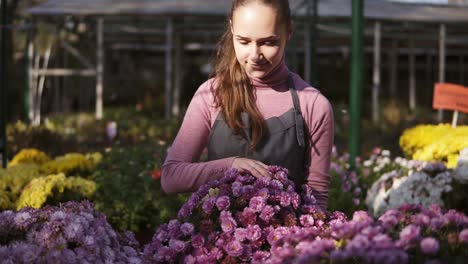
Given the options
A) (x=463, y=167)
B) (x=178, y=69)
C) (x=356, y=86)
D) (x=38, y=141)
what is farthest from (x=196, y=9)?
(x=463, y=167)

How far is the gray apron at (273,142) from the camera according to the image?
2.79 m

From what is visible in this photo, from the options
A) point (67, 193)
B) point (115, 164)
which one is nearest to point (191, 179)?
point (67, 193)

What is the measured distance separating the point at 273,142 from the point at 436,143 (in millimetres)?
2579

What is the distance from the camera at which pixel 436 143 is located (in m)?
5.07

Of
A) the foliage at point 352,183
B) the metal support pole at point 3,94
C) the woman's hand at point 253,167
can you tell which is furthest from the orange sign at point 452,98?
the metal support pole at point 3,94

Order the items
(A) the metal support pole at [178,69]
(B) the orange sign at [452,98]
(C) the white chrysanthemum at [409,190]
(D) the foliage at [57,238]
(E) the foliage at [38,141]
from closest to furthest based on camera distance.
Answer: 1. (D) the foliage at [57,238]
2. (C) the white chrysanthemum at [409,190]
3. (B) the orange sign at [452,98]
4. (E) the foliage at [38,141]
5. (A) the metal support pole at [178,69]

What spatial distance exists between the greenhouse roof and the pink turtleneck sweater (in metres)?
11.8

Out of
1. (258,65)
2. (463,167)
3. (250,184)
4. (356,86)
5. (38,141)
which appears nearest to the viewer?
(250,184)

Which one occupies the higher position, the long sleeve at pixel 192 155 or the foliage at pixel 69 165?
the long sleeve at pixel 192 155

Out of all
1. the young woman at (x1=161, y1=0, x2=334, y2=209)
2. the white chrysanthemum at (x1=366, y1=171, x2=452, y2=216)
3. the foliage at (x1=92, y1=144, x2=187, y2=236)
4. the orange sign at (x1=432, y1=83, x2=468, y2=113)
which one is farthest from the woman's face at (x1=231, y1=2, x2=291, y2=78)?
the orange sign at (x1=432, y1=83, x2=468, y2=113)

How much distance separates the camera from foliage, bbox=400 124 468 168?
490 centimetres

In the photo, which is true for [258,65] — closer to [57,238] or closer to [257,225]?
[257,225]

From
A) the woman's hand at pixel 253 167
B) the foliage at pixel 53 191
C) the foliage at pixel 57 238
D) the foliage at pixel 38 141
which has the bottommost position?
the foliage at pixel 38 141

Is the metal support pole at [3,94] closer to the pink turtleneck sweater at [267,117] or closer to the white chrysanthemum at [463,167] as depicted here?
the pink turtleneck sweater at [267,117]
